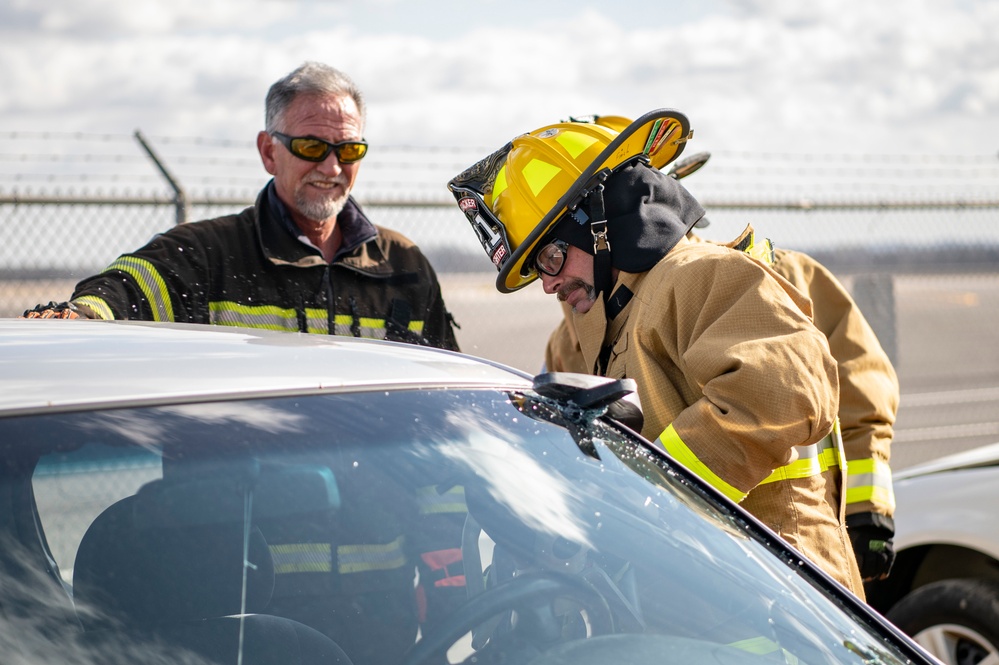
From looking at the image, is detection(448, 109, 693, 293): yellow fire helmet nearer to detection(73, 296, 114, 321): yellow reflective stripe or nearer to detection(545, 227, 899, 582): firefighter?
detection(545, 227, 899, 582): firefighter

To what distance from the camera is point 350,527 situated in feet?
5.70

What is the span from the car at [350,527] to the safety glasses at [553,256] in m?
0.86

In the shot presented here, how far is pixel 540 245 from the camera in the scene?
2.94m

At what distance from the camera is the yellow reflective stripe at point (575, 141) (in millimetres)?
2939

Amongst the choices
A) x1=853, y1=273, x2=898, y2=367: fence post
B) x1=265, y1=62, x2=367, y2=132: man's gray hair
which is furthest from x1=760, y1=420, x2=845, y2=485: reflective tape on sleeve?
x1=853, y1=273, x2=898, y2=367: fence post

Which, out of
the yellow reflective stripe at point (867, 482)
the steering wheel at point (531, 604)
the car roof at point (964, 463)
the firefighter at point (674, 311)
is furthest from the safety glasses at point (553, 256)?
the car roof at point (964, 463)

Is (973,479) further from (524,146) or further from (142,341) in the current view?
(142,341)

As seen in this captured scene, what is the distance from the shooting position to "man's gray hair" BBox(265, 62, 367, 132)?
400 cm

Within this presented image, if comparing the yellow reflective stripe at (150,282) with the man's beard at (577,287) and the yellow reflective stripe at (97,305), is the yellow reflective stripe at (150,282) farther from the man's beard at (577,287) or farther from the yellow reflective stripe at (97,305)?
the man's beard at (577,287)

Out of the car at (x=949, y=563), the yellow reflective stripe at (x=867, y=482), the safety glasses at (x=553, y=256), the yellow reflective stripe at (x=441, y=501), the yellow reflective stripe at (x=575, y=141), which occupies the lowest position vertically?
the car at (x=949, y=563)

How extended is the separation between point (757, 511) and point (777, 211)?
4.98 meters

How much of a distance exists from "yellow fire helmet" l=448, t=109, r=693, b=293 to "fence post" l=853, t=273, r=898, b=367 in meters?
4.42

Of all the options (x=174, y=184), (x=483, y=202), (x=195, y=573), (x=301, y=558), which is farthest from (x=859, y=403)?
(x=174, y=184)

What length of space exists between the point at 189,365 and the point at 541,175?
4.41 feet
